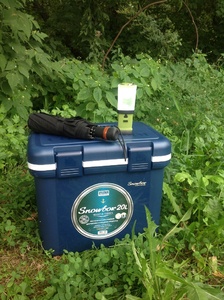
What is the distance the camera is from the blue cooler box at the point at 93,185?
1684 millimetres

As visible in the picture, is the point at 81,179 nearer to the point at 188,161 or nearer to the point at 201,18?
the point at 188,161

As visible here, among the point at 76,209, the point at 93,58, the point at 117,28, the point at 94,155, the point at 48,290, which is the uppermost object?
the point at 117,28

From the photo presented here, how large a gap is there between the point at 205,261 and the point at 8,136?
1.77m

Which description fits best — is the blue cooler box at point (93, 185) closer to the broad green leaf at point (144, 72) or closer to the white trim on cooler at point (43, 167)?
the white trim on cooler at point (43, 167)

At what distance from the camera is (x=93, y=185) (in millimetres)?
1782

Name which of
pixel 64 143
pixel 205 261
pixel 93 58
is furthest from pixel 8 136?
pixel 93 58

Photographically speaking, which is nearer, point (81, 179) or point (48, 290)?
point (48, 290)

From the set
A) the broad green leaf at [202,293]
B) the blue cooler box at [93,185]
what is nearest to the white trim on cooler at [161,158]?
the blue cooler box at [93,185]

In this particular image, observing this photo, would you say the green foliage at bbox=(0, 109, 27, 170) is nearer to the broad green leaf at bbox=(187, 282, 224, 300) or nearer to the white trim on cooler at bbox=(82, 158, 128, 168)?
the white trim on cooler at bbox=(82, 158, 128, 168)

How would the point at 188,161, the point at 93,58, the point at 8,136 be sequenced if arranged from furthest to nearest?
the point at 93,58 < the point at 8,136 < the point at 188,161

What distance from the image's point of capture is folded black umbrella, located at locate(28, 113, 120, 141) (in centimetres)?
172

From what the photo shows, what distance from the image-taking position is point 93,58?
507cm

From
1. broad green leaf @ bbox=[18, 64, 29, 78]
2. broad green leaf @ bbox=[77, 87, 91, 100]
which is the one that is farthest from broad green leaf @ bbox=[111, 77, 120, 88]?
broad green leaf @ bbox=[18, 64, 29, 78]

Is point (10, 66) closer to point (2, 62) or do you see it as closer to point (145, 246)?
point (2, 62)
